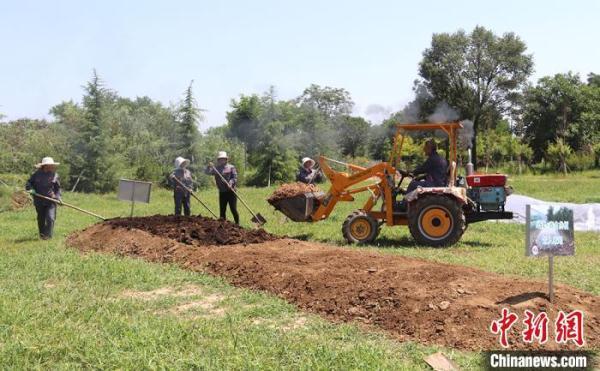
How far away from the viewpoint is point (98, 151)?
2448cm

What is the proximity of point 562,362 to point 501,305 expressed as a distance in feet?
2.90

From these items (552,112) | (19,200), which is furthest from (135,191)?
(552,112)

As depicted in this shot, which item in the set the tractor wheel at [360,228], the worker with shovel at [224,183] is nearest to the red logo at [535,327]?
the tractor wheel at [360,228]

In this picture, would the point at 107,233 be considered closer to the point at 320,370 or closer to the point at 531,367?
the point at 320,370

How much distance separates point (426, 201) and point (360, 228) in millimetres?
1315

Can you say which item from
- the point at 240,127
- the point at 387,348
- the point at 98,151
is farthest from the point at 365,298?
the point at 240,127

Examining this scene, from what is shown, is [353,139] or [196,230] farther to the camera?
[353,139]

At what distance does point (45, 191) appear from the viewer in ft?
37.9

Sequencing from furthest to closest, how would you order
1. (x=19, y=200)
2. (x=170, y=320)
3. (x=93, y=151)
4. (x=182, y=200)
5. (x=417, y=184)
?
(x=93, y=151), (x=19, y=200), (x=182, y=200), (x=417, y=184), (x=170, y=320)

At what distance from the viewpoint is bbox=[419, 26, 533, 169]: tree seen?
40.0 metres

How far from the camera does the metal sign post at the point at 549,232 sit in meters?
5.39

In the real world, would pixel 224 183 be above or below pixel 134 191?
above

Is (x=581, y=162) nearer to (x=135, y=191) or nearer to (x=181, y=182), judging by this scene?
(x=181, y=182)

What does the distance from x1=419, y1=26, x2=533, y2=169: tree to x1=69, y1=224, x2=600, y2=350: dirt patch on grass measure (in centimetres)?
3358
